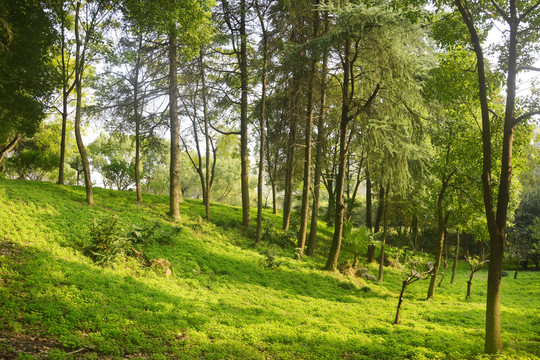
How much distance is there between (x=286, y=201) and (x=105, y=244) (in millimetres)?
12627

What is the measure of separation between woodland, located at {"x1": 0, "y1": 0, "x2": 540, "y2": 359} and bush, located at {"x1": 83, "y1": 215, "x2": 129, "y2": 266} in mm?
52

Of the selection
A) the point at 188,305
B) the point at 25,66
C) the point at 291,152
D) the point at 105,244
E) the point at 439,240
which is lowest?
the point at 188,305

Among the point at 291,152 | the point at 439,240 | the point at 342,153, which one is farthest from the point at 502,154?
the point at 291,152

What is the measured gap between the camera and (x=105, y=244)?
348 inches

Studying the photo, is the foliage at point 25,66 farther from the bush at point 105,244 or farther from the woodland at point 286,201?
the bush at point 105,244

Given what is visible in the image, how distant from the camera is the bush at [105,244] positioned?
8501mm

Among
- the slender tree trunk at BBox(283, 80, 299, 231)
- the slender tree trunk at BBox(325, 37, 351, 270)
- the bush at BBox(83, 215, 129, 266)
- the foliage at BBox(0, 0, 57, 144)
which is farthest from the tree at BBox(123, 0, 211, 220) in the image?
the slender tree trunk at BBox(325, 37, 351, 270)

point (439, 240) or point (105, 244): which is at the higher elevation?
point (439, 240)

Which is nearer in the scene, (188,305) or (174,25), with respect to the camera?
(188,305)

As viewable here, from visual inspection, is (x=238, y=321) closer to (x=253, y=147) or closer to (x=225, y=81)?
(x=225, y=81)

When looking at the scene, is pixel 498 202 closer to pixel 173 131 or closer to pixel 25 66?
pixel 173 131

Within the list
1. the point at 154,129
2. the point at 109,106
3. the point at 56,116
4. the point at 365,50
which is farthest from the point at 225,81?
the point at 56,116

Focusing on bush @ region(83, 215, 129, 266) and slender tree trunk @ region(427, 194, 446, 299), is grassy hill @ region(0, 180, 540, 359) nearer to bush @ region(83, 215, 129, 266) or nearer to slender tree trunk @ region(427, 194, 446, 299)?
bush @ region(83, 215, 129, 266)

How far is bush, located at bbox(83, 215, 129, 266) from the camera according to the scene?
27.9 ft
